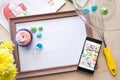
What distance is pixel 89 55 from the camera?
2.41 ft

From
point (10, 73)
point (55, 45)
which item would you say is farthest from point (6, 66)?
point (55, 45)

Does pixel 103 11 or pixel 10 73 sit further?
pixel 103 11

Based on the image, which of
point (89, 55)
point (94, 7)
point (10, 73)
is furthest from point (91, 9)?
point (10, 73)

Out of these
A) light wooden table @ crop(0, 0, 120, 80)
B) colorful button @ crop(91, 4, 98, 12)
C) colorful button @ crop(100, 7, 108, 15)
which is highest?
colorful button @ crop(91, 4, 98, 12)

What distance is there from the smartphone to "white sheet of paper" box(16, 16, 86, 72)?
0.02 m

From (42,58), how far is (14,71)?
0.13m

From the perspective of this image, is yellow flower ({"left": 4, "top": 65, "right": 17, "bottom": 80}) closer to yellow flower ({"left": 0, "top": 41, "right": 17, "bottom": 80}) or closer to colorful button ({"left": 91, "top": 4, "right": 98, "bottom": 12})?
yellow flower ({"left": 0, "top": 41, "right": 17, "bottom": 80})

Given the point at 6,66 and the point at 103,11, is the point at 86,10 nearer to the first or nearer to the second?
the point at 103,11

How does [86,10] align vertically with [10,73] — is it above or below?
above

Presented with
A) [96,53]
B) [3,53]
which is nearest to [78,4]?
[96,53]

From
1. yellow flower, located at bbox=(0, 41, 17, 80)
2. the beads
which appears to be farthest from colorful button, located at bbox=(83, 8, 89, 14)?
yellow flower, located at bbox=(0, 41, 17, 80)

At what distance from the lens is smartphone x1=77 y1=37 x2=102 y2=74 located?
0.72 m

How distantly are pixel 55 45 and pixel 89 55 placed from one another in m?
0.11

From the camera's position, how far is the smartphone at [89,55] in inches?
28.5
